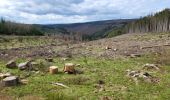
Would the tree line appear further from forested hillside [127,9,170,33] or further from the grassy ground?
the grassy ground

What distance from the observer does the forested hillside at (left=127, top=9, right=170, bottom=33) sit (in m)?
102

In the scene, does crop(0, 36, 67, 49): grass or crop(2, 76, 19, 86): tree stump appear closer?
crop(2, 76, 19, 86): tree stump

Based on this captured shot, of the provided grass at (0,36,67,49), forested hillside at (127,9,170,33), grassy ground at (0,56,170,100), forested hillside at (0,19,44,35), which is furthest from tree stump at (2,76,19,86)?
forested hillside at (0,19,44,35)

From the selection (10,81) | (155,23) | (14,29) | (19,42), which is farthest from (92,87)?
(14,29)

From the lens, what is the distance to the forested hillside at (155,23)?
10181 centimetres

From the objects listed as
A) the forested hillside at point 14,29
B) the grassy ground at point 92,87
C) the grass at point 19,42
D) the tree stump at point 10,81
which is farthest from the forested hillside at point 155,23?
the tree stump at point 10,81

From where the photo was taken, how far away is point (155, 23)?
353 ft

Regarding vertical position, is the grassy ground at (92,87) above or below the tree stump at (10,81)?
below

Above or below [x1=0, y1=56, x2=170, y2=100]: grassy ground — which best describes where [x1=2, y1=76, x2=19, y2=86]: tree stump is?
above

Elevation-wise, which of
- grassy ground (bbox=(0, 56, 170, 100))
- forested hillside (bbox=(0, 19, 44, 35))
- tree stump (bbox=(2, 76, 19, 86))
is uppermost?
tree stump (bbox=(2, 76, 19, 86))

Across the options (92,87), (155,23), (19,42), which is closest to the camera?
(92,87)

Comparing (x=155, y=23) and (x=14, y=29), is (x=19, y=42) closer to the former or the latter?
(x=14, y=29)

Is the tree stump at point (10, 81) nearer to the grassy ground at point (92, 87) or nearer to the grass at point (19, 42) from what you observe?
the grassy ground at point (92, 87)

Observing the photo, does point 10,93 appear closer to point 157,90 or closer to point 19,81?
point 19,81
